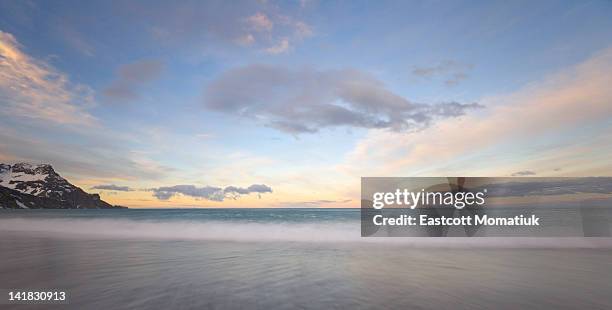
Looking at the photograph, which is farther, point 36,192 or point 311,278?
point 36,192

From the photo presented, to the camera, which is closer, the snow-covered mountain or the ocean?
the ocean

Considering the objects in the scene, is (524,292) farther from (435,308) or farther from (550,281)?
(435,308)

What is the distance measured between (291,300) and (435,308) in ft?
9.93

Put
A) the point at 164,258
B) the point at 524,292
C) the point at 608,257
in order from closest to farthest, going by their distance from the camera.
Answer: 1. the point at 524,292
2. the point at 164,258
3. the point at 608,257

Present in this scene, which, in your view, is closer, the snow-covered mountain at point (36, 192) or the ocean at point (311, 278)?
the ocean at point (311, 278)

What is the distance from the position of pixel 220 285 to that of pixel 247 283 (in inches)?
27.8

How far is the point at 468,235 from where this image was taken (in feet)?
71.9

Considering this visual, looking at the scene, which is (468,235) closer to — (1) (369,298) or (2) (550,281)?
(2) (550,281)

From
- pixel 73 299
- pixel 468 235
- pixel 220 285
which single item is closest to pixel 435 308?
pixel 220 285

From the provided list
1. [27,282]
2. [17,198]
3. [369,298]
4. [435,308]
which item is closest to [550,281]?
[435,308]

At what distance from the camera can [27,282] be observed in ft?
26.7

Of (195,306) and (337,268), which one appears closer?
(195,306)

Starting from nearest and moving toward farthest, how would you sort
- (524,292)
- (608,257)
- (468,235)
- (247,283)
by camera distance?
(524,292)
(247,283)
(608,257)
(468,235)

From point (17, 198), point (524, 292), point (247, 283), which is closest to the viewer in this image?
point (524, 292)
